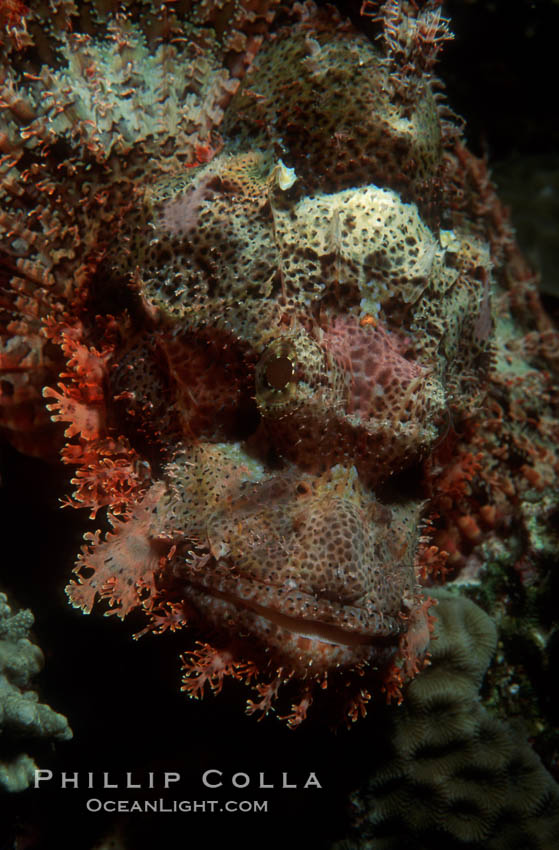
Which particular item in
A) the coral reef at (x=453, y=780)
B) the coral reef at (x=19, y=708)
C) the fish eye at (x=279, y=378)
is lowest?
the coral reef at (x=453, y=780)

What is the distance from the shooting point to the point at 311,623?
254 cm

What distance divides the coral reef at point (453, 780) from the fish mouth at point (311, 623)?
5.10 ft

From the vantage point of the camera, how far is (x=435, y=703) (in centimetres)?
386

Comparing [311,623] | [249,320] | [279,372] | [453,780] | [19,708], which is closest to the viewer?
[311,623]

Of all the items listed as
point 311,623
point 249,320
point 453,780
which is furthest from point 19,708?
point 453,780

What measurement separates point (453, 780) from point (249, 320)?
3.25m

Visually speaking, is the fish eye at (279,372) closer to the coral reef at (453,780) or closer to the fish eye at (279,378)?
the fish eye at (279,378)

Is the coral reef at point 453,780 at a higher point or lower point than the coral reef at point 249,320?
lower

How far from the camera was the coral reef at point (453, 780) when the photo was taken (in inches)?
151

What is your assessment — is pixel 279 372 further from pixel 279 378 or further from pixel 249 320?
pixel 249 320

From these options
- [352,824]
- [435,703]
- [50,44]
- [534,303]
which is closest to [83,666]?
[352,824]

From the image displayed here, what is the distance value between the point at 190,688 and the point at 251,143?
2.85 metres

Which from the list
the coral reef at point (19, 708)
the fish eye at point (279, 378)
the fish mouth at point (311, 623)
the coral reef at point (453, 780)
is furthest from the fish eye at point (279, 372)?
the coral reef at point (453, 780)

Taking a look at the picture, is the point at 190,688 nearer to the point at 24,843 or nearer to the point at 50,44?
the point at 24,843
